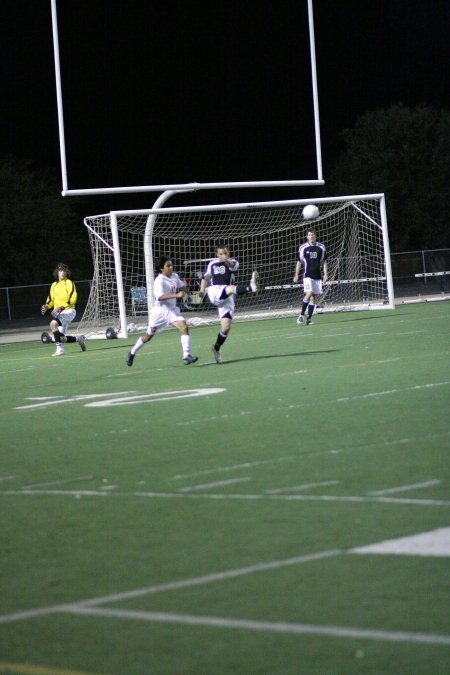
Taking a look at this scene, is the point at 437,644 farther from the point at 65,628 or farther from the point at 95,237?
the point at 95,237

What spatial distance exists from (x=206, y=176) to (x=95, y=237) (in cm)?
3034

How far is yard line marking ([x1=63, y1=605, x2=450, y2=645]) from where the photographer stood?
5.25 m

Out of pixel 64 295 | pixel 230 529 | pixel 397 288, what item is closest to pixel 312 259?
pixel 64 295

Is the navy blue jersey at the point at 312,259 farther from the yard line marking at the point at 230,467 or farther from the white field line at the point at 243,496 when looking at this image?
the white field line at the point at 243,496

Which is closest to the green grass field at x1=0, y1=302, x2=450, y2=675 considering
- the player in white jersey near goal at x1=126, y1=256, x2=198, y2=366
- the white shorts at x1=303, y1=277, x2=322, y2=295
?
the player in white jersey near goal at x1=126, y1=256, x2=198, y2=366

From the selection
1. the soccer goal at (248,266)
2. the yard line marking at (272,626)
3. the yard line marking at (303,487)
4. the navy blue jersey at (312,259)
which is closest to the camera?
the yard line marking at (272,626)

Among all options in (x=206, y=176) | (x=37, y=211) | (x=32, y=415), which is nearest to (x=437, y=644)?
(x=32, y=415)

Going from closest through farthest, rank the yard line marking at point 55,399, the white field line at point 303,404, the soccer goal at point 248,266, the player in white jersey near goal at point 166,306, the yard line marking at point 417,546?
the yard line marking at point 417,546 < the white field line at point 303,404 < the yard line marking at point 55,399 < the player in white jersey near goal at point 166,306 < the soccer goal at point 248,266

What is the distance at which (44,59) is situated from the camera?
59.8m

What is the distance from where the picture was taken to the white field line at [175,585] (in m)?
6.02

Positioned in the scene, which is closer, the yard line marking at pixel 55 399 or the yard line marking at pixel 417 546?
the yard line marking at pixel 417 546

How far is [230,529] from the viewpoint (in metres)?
7.64

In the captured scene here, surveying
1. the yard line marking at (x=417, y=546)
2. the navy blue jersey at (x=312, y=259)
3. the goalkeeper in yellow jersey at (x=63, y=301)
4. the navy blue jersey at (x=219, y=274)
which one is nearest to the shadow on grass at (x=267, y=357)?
the navy blue jersey at (x=219, y=274)

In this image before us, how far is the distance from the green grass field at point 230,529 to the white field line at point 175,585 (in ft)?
0.05
